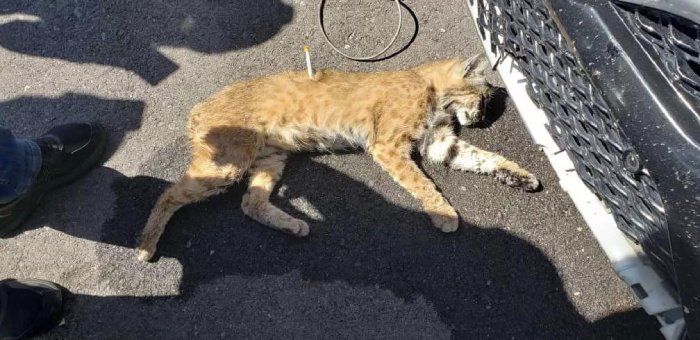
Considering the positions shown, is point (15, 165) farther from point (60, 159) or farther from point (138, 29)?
point (138, 29)

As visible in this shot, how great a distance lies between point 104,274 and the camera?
329 centimetres

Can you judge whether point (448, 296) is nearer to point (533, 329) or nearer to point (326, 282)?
point (533, 329)

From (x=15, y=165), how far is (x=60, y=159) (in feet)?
1.35


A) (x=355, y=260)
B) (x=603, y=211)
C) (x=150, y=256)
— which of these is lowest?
(x=150, y=256)

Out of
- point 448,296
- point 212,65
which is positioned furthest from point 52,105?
point 448,296

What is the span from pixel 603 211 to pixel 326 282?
1.68 metres

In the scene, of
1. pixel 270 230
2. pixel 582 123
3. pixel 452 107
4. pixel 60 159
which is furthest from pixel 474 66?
pixel 60 159

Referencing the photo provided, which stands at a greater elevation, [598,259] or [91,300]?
[598,259]

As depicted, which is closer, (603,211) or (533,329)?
(603,211)

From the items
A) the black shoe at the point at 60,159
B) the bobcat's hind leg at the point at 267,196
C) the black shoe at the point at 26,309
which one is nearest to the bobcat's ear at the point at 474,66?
the bobcat's hind leg at the point at 267,196

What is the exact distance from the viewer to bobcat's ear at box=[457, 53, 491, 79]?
3.57 m

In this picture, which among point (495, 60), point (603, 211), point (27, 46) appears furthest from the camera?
point (27, 46)

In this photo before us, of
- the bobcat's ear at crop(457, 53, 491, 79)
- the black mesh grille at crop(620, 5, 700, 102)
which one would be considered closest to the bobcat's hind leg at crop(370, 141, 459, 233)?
the bobcat's ear at crop(457, 53, 491, 79)

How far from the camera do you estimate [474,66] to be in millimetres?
3631
